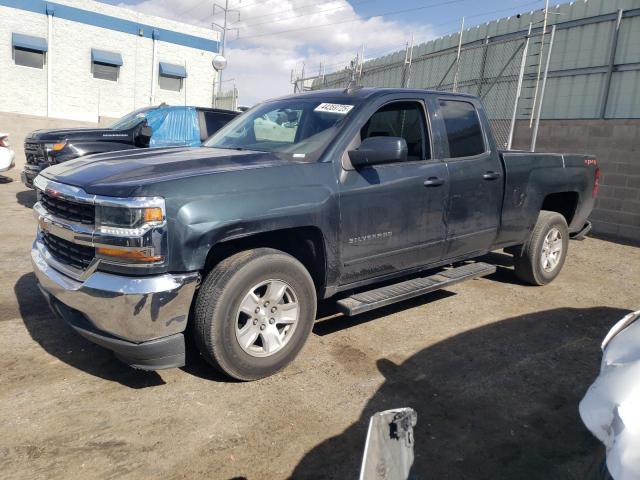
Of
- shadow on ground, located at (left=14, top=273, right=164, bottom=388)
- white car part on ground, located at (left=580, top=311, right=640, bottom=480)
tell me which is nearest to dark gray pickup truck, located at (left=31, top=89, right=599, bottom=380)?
shadow on ground, located at (left=14, top=273, right=164, bottom=388)

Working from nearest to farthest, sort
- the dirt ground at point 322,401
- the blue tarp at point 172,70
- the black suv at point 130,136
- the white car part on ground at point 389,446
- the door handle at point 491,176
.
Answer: the white car part on ground at point 389,446, the dirt ground at point 322,401, the door handle at point 491,176, the black suv at point 130,136, the blue tarp at point 172,70

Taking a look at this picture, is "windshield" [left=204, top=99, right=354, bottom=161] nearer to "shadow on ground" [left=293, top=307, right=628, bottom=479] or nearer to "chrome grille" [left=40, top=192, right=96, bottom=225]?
"chrome grille" [left=40, top=192, right=96, bottom=225]

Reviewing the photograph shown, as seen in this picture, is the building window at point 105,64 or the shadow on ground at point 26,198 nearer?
the shadow on ground at point 26,198

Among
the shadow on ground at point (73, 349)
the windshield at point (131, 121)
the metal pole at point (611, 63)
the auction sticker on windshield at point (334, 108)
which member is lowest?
the shadow on ground at point (73, 349)

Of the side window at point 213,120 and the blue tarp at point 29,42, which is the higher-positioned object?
the blue tarp at point 29,42

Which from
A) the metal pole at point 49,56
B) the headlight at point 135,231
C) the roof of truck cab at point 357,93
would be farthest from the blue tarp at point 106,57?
the headlight at point 135,231

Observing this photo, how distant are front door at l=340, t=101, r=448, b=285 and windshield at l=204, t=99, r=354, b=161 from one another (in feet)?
0.84

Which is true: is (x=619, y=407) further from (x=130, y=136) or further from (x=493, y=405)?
(x=130, y=136)

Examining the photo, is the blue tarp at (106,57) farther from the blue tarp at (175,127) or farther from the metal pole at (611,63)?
the metal pole at (611,63)

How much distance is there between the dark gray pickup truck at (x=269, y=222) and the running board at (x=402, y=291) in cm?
2

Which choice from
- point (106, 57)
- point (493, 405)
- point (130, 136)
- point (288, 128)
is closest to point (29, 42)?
point (106, 57)

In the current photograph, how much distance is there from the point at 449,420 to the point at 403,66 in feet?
39.5

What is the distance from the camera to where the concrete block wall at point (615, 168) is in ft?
28.9

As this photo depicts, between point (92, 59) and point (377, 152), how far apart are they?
2334cm
